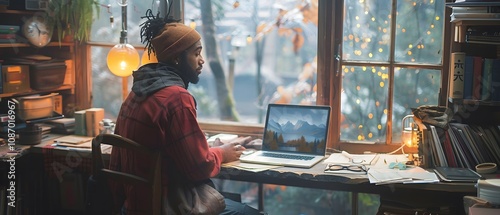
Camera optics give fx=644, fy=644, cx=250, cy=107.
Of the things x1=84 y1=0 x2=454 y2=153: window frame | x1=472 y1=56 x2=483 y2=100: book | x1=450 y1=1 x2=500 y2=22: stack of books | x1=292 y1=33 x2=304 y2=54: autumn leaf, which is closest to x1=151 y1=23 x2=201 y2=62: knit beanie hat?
x1=84 y1=0 x2=454 y2=153: window frame

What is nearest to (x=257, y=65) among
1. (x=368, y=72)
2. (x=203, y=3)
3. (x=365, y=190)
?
(x=203, y=3)

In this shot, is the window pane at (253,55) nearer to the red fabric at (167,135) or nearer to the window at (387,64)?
the window at (387,64)

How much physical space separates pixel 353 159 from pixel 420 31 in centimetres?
74

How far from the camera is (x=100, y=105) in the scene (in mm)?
4008

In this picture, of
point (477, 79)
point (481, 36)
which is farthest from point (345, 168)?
point (481, 36)

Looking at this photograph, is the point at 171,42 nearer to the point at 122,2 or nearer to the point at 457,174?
the point at 122,2

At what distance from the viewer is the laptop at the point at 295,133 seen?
330 cm

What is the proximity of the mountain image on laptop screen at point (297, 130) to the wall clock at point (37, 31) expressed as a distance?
138 centimetres

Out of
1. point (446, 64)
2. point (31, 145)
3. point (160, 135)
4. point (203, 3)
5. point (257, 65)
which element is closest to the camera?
point (160, 135)

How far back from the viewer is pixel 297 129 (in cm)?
336

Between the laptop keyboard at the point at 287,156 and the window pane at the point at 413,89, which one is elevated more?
the window pane at the point at 413,89

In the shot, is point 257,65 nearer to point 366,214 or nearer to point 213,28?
point 213,28

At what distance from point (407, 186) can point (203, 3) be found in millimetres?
1658

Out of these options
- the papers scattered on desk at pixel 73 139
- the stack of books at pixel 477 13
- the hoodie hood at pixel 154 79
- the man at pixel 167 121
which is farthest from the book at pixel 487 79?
the papers scattered on desk at pixel 73 139
